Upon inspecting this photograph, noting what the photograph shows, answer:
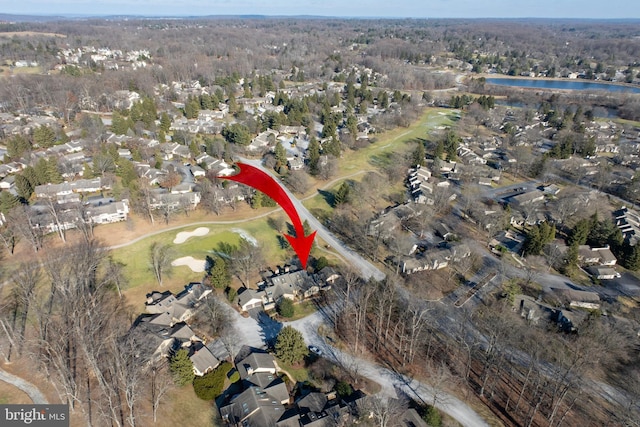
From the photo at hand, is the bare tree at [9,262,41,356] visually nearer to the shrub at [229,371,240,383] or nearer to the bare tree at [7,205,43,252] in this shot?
the bare tree at [7,205,43,252]

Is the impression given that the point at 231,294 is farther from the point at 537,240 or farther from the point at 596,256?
the point at 596,256

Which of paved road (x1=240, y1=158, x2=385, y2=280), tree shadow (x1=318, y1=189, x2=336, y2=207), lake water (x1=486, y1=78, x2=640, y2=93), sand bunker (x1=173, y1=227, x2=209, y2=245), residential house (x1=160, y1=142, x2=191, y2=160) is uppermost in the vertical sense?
lake water (x1=486, y1=78, x2=640, y2=93)

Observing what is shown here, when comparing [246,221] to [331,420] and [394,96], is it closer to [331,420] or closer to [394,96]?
[331,420]

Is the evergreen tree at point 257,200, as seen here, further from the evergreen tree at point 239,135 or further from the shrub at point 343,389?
the shrub at point 343,389

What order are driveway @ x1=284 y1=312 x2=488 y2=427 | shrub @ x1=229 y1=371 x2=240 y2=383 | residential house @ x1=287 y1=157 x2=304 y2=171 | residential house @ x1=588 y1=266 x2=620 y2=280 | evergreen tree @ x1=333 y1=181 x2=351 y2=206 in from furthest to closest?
residential house @ x1=287 y1=157 x2=304 y2=171
evergreen tree @ x1=333 y1=181 x2=351 y2=206
residential house @ x1=588 y1=266 x2=620 y2=280
shrub @ x1=229 y1=371 x2=240 y2=383
driveway @ x1=284 y1=312 x2=488 y2=427

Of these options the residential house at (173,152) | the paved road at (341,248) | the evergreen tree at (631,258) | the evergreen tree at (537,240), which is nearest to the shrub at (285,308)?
the paved road at (341,248)

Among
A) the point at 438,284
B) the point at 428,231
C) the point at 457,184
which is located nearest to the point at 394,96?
the point at 457,184

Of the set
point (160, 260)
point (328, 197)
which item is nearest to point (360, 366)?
point (160, 260)

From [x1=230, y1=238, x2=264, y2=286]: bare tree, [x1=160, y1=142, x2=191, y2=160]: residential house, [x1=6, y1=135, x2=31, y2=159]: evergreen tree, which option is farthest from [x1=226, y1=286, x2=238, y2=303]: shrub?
[x1=6, y1=135, x2=31, y2=159]: evergreen tree
